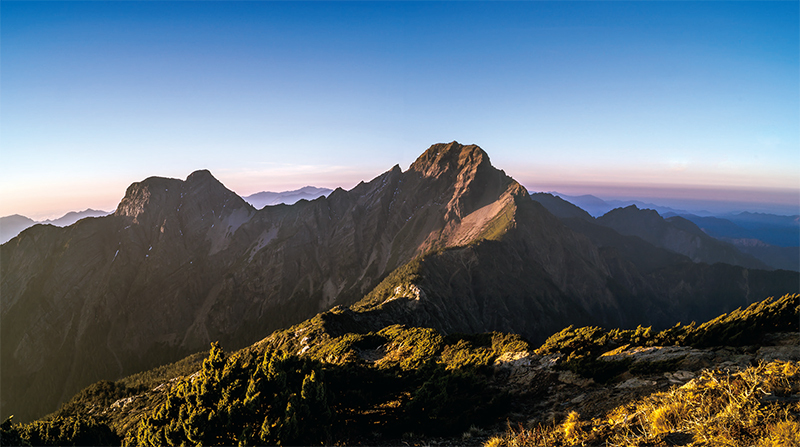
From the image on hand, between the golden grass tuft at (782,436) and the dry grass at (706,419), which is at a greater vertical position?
the golden grass tuft at (782,436)

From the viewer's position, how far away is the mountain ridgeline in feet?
352

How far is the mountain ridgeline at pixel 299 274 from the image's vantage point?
352 ft

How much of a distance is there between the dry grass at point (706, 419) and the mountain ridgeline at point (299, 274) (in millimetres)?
70477

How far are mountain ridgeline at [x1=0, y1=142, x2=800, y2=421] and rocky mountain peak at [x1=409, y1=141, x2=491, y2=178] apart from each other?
2.84 feet

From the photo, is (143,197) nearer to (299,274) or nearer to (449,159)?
(299,274)

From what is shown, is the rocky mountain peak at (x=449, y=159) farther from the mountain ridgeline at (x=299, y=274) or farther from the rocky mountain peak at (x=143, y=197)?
the rocky mountain peak at (x=143, y=197)

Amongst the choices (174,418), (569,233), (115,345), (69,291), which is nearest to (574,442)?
(174,418)

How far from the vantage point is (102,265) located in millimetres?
148000

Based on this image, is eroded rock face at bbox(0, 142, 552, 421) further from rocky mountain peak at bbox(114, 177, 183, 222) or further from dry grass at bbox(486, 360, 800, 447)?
dry grass at bbox(486, 360, 800, 447)

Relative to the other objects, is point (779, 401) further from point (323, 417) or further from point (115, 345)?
point (115, 345)

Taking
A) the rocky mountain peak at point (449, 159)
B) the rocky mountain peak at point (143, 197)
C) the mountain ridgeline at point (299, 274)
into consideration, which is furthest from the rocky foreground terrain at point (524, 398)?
the rocky mountain peak at point (143, 197)

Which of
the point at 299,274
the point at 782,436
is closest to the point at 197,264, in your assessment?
the point at 299,274

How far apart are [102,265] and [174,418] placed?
18940cm

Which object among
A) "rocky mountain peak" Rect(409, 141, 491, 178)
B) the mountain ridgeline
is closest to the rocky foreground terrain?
the mountain ridgeline
